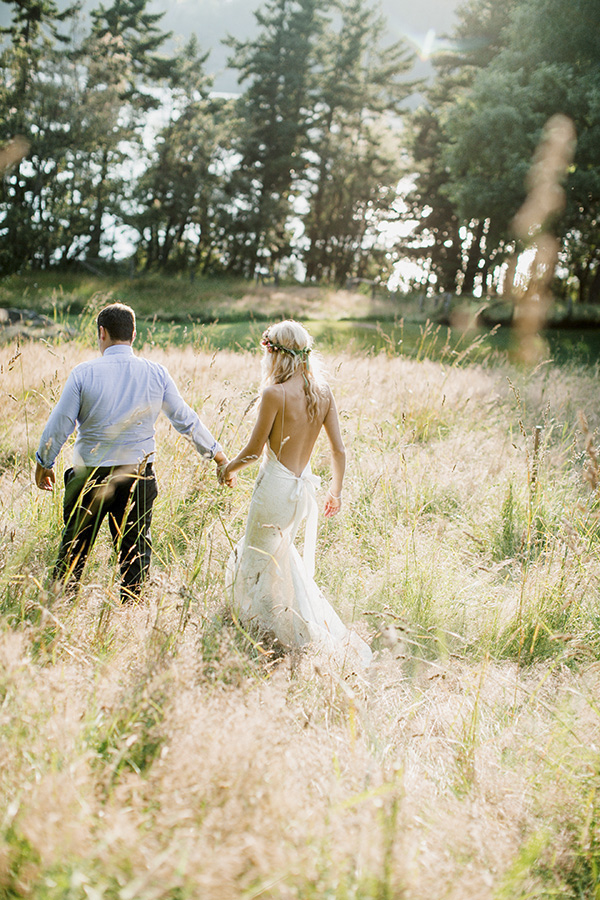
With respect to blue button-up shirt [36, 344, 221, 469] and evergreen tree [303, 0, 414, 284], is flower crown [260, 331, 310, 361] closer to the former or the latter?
blue button-up shirt [36, 344, 221, 469]

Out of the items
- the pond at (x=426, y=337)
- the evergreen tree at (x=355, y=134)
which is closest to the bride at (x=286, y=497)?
the pond at (x=426, y=337)

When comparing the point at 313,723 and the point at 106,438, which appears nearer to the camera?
the point at 313,723

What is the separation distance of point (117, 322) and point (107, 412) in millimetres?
547

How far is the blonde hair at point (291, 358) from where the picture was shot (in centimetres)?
302

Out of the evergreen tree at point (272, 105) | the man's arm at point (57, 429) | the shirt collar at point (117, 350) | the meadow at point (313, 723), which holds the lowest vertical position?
the meadow at point (313, 723)

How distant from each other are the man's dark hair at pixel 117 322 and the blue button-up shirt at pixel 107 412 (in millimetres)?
60

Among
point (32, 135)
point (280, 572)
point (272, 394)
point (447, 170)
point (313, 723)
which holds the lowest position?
point (313, 723)

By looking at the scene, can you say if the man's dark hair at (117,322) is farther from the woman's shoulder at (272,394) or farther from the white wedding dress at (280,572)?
the white wedding dress at (280,572)

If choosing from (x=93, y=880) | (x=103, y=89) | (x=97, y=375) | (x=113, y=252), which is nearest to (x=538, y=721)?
(x=93, y=880)

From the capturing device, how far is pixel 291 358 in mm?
3045

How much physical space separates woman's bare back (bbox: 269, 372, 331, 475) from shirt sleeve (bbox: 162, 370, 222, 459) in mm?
504

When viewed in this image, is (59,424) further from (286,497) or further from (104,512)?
(286,497)

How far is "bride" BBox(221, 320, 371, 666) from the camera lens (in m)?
3.03

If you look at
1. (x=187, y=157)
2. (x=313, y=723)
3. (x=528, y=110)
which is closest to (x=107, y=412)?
(x=313, y=723)
